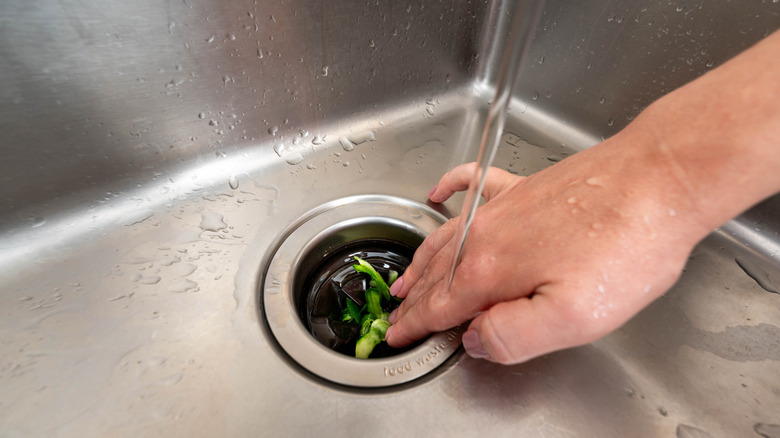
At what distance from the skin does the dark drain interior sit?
241 millimetres

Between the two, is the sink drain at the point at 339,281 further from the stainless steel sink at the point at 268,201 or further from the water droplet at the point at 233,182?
the water droplet at the point at 233,182

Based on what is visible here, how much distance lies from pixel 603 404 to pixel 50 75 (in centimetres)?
83

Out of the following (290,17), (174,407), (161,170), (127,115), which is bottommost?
(174,407)

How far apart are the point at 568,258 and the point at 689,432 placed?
11.6 inches

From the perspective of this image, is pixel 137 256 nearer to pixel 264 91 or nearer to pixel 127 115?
pixel 127 115

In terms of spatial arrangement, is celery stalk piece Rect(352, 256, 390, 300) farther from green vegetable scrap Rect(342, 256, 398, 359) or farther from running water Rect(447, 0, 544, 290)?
running water Rect(447, 0, 544, 290)

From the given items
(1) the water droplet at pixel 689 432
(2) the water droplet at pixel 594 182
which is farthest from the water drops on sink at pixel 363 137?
(1) the water droplet at pixel 689 432

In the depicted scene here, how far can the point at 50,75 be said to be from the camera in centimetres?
57

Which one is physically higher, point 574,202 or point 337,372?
point 574,202

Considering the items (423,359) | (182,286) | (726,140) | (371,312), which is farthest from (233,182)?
(726,140)

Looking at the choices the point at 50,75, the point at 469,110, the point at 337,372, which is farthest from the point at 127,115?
the point at 469,110

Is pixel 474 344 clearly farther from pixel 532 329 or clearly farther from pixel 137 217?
pixel 137 217

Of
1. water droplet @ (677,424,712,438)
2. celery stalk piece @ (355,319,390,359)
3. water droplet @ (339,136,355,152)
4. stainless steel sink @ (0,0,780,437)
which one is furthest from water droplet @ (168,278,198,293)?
water droplet @ (677,424,712,438)

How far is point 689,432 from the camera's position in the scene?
1.68 ft
